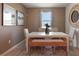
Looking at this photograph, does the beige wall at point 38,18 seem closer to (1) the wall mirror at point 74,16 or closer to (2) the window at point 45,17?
(2) the window at point 45,17

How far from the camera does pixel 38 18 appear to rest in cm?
796

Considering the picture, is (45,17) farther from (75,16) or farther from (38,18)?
(75,16)

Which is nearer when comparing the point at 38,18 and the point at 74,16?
the point at 74,16

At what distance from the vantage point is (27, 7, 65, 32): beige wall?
25.7 feet

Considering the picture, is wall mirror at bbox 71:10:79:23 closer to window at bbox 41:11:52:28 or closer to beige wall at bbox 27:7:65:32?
beige wall at bbox 27:7:65:32

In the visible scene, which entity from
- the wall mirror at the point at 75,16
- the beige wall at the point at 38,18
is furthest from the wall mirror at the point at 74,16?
the beige wall at the point at 38,18

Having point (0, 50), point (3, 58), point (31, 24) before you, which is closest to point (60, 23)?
point (31, 24)

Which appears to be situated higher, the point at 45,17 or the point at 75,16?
the point at 45,17

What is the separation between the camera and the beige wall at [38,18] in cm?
783

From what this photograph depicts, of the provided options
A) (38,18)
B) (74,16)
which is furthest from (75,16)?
(38,18)

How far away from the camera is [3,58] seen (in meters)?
1.63

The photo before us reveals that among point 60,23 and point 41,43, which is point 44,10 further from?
point 41,43

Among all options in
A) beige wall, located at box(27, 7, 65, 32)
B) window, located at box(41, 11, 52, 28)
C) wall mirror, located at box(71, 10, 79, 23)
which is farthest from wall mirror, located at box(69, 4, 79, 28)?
window, located at box(41, 11, 52, 28)

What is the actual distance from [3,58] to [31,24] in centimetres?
635
